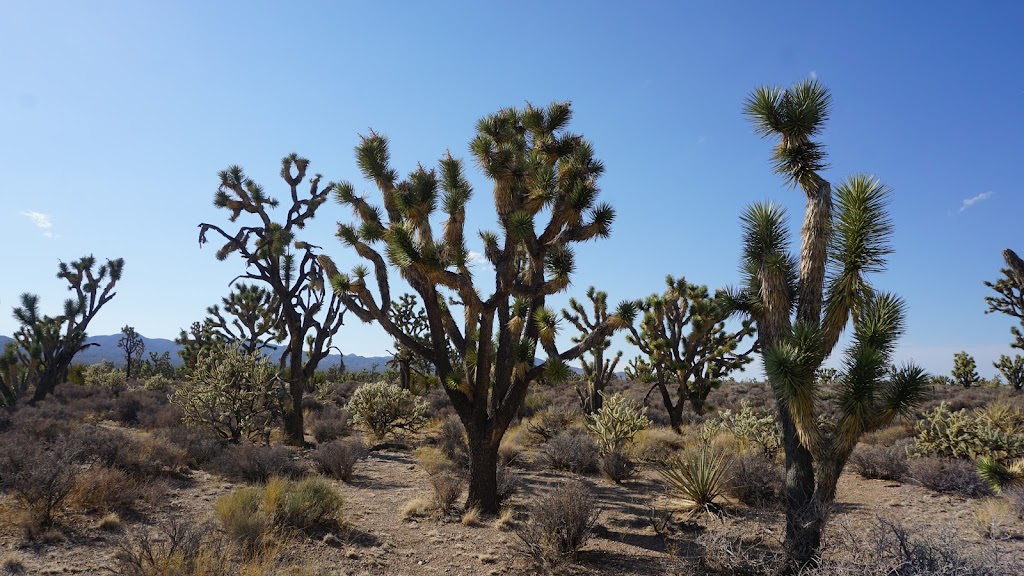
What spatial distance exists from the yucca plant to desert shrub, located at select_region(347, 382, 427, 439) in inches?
350

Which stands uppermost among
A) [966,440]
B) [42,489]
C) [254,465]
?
[966,440]

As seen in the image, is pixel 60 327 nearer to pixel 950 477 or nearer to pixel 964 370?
pixel 950 477

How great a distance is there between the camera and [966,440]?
448 inches

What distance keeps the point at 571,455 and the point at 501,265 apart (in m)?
5.71

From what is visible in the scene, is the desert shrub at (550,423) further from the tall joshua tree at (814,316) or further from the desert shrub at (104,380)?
the desert shrub at (104,380)

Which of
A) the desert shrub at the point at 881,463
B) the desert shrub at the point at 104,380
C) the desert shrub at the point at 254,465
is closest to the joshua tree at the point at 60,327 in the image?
the desert shrub at the point at 104,380

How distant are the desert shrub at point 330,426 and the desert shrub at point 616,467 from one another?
311 inches

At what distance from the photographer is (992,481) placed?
884cm

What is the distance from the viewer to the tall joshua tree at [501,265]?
8.62m

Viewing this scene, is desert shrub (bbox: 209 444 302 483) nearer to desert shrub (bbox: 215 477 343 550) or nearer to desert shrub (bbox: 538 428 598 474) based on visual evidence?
desert shrub (bbox: 215 477 343 550)

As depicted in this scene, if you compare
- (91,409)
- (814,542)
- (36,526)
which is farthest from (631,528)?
(91,409)

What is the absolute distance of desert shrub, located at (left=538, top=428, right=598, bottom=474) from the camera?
1236cm

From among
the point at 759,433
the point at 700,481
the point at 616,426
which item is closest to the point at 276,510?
the point at 700,481

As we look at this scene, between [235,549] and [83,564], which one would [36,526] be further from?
[235,549]
